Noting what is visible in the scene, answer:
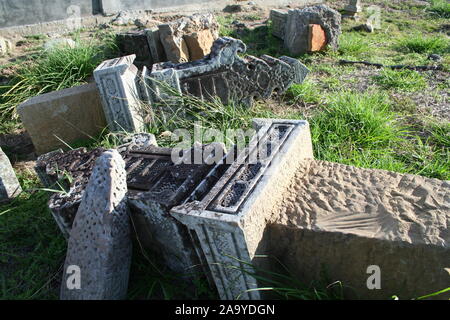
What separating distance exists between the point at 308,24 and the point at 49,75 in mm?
3146

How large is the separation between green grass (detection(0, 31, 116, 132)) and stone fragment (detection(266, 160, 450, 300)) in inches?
124

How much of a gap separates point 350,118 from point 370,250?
1788 millimetres

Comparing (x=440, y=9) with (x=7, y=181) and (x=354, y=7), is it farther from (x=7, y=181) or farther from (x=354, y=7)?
(x=7, y=181)

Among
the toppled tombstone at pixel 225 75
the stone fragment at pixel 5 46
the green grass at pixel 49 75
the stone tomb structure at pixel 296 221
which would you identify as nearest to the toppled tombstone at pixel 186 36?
the green grass at pixel 49 75

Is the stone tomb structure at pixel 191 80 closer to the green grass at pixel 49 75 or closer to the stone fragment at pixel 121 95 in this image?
the stone fragment at pixel 121 95

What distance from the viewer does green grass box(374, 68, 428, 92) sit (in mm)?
3934

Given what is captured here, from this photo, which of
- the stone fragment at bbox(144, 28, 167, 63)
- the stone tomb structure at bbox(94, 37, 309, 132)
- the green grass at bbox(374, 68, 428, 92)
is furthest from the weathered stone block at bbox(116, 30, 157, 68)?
the green grass at bbox(374, 68, 428, 92)

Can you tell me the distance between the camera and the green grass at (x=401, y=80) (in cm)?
393

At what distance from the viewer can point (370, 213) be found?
5.18ft

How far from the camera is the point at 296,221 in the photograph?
1.62 meters

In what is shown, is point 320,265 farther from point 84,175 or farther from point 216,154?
point 84,175

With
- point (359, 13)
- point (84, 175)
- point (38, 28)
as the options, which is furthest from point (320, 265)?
point (359, 13)

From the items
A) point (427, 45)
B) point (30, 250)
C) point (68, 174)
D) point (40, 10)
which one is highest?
point (40, 10)

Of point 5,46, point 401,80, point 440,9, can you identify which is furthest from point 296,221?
point 440,9
